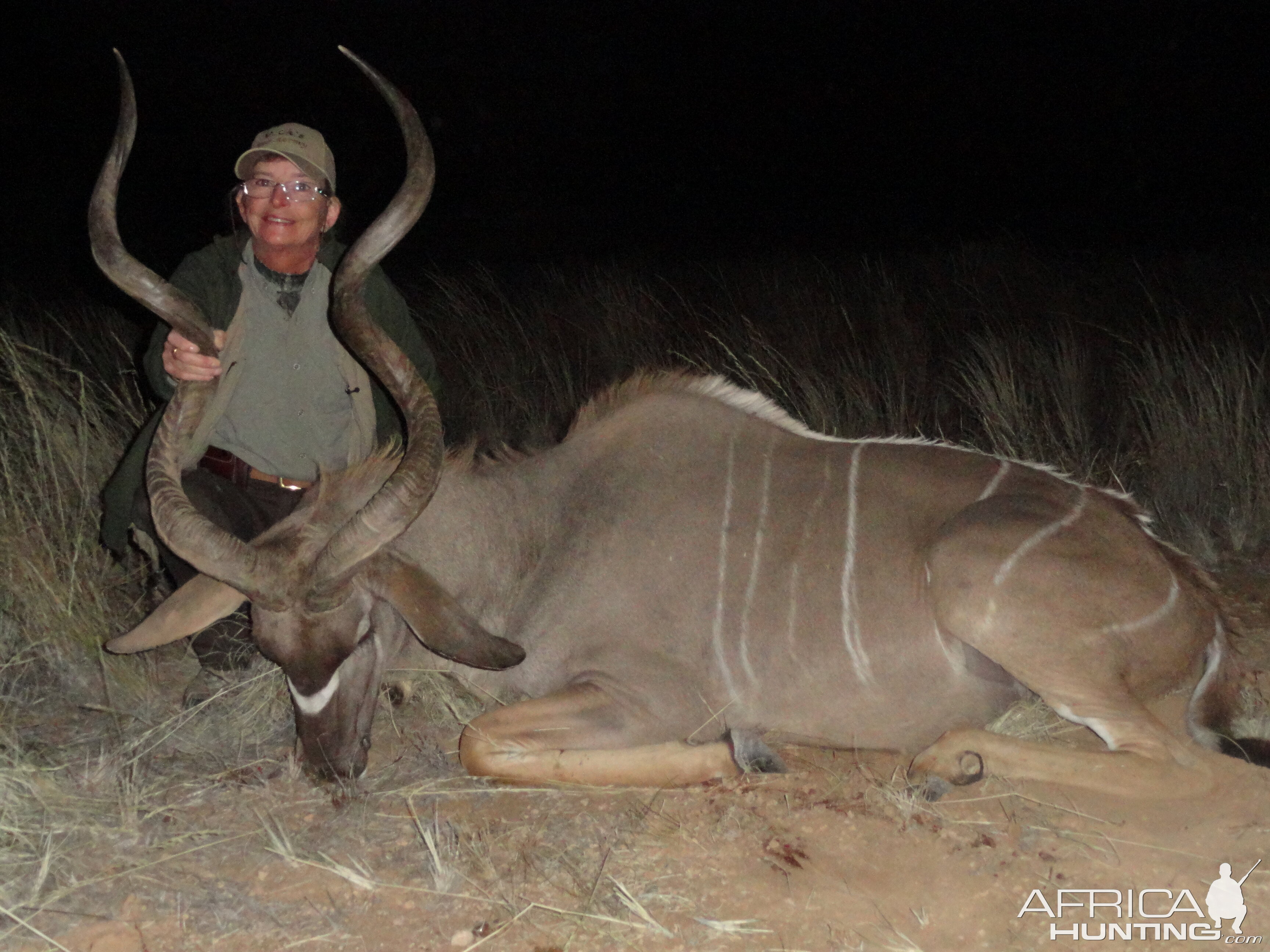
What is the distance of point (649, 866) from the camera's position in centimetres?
248

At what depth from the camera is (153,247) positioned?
53.1 ft

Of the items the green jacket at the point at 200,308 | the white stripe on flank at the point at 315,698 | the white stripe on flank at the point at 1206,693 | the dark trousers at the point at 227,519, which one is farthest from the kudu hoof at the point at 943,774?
the dark trousers at the point at 227,519

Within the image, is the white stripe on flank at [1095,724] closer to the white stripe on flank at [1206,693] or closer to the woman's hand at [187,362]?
the white stripe on flank at [1206,693]

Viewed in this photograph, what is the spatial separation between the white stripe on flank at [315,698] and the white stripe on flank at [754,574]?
107 centimetres

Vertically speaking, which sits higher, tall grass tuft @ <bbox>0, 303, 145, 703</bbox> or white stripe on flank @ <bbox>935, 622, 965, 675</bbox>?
tall grass tuft @ <bbox>0, 303, 145, 703</bbox>

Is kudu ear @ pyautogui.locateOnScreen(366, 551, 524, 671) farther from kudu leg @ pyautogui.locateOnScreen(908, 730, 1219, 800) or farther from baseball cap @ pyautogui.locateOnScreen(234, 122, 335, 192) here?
baseball cap @ pyautogui.locateOnScreen(234, 122, 335, 192)

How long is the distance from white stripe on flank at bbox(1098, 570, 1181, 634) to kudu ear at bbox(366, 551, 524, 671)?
1474 millimetres

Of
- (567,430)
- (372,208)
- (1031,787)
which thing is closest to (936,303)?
(567,430)

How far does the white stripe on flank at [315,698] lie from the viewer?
9.21 ft

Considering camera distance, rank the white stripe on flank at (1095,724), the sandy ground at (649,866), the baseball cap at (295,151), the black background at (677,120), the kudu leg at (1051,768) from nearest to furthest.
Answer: the sandy ground at (649,866), the kudu leg at (1051,768), the white stripe on flank at (1095,724), the baseball cap at (295,151), the black background at (677,120)

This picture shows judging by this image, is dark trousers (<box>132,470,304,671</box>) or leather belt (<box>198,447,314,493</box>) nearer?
dark trousers (<box>132,470,304,671</box>)

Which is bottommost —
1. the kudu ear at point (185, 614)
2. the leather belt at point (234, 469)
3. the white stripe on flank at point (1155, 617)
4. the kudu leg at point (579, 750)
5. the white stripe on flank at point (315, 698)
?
the kudu leg at point (579, 750)

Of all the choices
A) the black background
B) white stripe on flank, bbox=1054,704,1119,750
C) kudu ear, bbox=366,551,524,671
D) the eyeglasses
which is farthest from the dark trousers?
the black background

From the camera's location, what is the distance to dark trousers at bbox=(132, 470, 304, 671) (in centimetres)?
329
